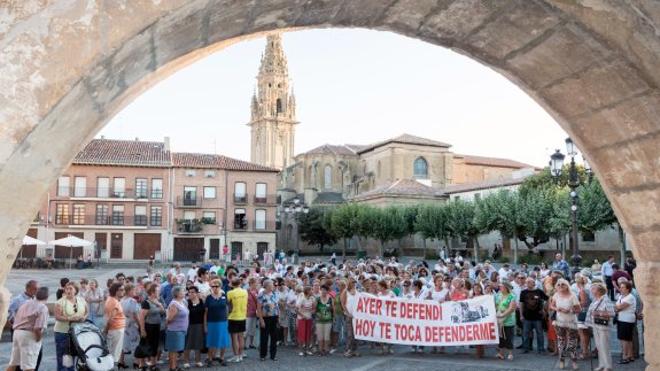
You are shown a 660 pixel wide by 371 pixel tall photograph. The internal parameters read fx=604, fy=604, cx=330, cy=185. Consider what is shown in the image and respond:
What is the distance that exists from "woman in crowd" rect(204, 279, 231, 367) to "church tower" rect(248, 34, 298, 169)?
8887 cm

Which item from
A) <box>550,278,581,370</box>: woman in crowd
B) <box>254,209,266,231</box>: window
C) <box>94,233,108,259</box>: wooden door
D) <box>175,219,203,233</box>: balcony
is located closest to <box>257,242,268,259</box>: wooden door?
<box>254,209,266,231</box>: window

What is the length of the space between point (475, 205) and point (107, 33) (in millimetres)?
46368

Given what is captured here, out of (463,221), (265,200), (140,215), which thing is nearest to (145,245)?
(140,215)

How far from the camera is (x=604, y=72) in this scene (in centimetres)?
302

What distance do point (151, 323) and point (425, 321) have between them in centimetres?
531

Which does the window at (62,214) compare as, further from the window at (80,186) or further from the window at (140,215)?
the window at (140,215)

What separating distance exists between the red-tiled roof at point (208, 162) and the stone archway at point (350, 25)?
Result: 54124 millimetres

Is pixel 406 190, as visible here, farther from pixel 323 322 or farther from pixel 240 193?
pixel 323 322

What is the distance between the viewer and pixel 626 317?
10.6 meters

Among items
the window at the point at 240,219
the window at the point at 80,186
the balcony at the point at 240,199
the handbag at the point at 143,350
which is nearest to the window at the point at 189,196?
the balcony at the point at 240,199

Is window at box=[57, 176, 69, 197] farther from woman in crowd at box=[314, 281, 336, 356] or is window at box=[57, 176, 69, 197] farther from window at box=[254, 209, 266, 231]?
woman in crowd at box=[314, 281, 336, 356]

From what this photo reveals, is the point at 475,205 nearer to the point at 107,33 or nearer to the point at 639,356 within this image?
the point at 639,356

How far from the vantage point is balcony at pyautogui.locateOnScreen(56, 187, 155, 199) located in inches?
2077

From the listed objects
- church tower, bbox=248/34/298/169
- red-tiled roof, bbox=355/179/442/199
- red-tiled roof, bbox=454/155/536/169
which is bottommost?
red-tiled roof, bbox=355/179/442/199
